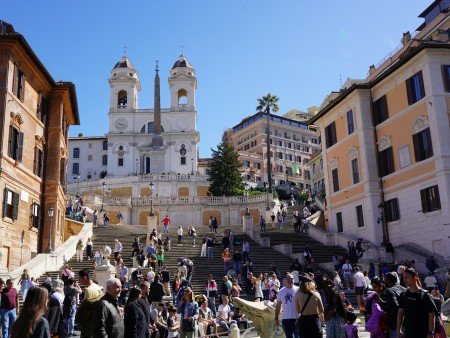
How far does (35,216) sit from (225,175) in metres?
44.1

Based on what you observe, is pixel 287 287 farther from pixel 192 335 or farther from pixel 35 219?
pixel 35 219

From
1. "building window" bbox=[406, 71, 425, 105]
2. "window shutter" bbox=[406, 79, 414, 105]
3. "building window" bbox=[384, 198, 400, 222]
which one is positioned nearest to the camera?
"building window" bbox=[406, 71, 425, 105]

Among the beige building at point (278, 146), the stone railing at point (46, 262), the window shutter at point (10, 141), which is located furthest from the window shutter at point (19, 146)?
the beige building at point (278, 146)

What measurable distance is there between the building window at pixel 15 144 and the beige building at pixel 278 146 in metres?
76.9

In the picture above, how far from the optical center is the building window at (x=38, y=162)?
3003 centimetres

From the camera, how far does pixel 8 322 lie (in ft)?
42.9

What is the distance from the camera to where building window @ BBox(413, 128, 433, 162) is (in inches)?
1122

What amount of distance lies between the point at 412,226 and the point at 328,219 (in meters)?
9.82

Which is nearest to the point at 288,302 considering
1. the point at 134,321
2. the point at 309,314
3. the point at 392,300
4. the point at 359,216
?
the point at 309,314

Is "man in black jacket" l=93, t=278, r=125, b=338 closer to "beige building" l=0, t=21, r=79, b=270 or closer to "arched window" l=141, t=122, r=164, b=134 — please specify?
"beige building" l=0, t=21, r=79, b=270

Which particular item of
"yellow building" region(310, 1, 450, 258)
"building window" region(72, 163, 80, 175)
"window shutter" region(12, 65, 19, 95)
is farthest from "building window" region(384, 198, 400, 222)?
"building window" region(72, 163, 80, 175)

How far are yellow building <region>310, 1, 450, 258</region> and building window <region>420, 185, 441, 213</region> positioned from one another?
0.18 feet

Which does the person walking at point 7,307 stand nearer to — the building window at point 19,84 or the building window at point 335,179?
the building window at point 19,84

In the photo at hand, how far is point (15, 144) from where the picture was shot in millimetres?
27062
